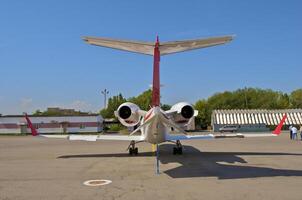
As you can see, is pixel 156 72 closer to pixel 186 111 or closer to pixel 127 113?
pixel 186 111

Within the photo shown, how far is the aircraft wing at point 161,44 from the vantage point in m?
13.6

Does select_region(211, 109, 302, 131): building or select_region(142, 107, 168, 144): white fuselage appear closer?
select_region(142, 107, 168, 144): white fuselage

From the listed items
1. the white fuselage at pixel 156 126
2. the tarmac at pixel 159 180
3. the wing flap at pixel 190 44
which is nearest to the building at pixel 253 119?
the tarmac at pixel 159 180

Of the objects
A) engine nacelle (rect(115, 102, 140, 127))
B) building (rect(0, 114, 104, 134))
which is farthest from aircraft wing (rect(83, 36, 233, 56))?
building (rect(0, 114, 104, 134))

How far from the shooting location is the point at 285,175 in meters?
12.1

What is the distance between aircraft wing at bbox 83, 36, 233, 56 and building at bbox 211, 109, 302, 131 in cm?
5201

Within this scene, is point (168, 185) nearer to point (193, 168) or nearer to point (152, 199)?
point (152, 199)

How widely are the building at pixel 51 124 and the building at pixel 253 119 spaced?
2469 cm

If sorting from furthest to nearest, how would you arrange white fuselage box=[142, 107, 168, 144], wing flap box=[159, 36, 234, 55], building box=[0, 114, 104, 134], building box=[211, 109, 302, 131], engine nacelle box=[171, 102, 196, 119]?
building box=[211, 109, 302, 131], building box=[0, 114, 104, 134], engine nacelle box=[171, 102, 196, 119], wing flap box=[159, 36, 234, 55], white fuselage box=[142, 107, 168, 144]

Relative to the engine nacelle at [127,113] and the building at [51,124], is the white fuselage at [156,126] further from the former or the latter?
the building at [51,124]

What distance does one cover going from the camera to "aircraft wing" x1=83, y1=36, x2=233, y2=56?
44.5ft

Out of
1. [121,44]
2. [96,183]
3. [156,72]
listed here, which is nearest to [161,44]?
[156,72]

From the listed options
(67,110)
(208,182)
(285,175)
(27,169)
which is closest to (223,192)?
(208,182)

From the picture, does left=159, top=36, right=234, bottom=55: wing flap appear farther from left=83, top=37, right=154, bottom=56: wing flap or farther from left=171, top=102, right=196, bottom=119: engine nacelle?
left=171, top=102, right=196, bottom=119: engine nacelle
